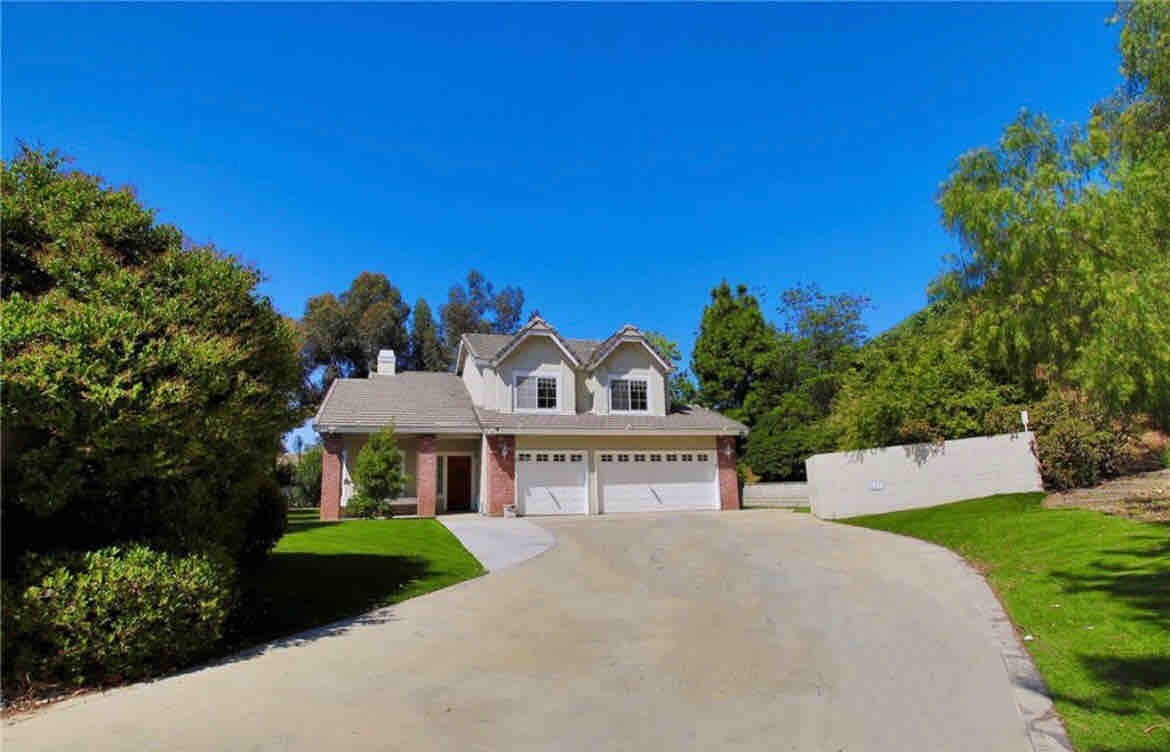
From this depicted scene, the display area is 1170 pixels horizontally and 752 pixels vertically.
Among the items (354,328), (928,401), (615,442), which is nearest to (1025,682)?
(928,401)

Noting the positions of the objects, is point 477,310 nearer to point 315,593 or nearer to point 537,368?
point 537,368

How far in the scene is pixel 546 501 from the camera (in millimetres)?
22484

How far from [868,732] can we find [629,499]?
763 inches

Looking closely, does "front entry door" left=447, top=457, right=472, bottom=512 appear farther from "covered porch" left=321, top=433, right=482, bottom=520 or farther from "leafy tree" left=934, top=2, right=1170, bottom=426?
"leafy tree" left=934, top=2, right=1170, bottom=426

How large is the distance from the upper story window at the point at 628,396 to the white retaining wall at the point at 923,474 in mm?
8295

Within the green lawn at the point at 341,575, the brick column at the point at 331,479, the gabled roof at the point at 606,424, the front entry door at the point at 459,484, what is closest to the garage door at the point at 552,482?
the gabled roof at the point at 606,424

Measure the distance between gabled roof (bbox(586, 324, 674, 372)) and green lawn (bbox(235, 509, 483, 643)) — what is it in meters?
11.0

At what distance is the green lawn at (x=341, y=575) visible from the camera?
25.0 feet

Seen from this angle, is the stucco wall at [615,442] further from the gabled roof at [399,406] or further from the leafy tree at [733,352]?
the leafy tree at [733,352]

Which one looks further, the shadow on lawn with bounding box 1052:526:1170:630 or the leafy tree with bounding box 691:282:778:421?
the leafy tree with bounding box 691:282:778:421

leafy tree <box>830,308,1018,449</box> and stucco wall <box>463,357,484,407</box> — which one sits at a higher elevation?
stucco wall <box>463,357,484,407</box>

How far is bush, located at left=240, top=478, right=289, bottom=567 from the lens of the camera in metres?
9.10

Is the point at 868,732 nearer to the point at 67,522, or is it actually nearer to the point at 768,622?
the point at 768,622

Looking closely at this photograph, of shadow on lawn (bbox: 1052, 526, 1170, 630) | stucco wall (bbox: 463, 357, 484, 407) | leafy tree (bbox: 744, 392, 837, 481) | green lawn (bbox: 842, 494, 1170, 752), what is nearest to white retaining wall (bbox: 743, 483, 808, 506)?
leafy tree (bbox: 744, 392, 837, 481)
